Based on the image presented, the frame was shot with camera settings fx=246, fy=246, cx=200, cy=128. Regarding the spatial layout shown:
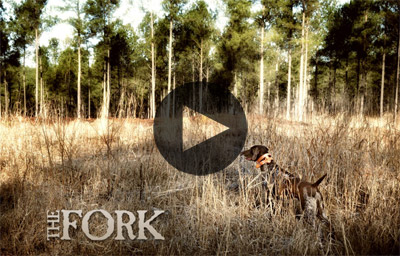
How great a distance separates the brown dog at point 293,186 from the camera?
2.03 meters

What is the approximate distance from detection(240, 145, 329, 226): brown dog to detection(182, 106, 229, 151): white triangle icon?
1908 mm

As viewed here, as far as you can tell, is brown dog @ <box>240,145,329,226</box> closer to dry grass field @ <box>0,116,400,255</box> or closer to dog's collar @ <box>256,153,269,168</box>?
dog's collar @ <box>256,153,269,168</box>

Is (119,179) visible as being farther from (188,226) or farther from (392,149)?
(392,149)

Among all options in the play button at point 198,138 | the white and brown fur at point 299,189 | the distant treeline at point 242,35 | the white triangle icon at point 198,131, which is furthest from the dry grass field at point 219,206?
the distant treeline at point 242,35

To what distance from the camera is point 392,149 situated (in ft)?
10.6

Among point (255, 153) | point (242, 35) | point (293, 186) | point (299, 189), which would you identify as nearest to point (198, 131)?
point (255, 153)

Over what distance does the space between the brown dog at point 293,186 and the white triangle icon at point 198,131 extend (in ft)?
6.26

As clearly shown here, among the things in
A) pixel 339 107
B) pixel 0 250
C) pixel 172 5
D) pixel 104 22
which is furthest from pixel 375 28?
pixel 0 250

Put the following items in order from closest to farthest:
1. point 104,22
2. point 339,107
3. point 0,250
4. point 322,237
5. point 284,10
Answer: point 0,250, point 322,237, point 339,107, point 284,10, point 104,22

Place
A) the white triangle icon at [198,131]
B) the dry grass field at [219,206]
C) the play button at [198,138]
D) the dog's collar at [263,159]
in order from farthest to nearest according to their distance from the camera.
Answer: the white triangle icon at [198,131] → the play button at [198,138] → the dog's collar at [263,159] → the dry grass field at [219,206]

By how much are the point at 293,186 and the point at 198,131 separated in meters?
2.46

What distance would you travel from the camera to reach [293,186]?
2.23 meters

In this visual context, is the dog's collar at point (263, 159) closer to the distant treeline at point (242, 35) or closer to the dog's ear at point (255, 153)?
the dog's ear at point (255, 153)

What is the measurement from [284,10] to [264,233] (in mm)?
15983
